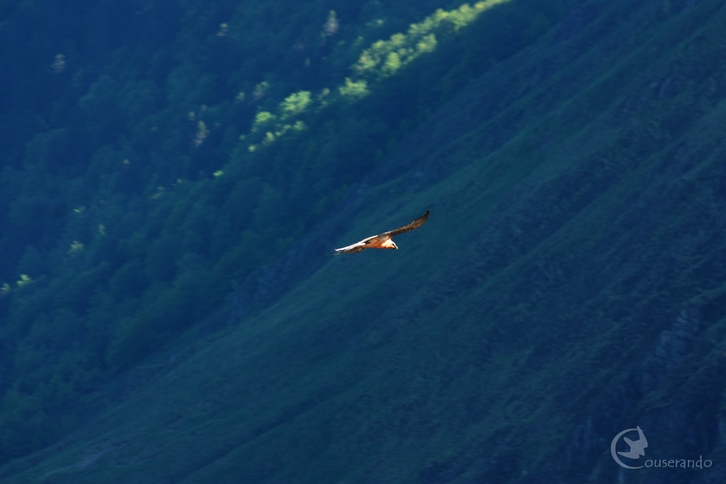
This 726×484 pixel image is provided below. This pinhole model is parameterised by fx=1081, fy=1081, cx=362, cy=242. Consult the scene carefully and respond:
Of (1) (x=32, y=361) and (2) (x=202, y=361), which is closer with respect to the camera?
(2) (x=202, y=361)

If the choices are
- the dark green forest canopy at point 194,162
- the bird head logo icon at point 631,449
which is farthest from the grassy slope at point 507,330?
the dark green forest canopy at point 194,162

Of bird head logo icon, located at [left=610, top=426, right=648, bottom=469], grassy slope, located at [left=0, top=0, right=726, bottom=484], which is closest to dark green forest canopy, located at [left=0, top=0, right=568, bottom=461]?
grassy slope, located at [left=0, top=0, right=726, bottom=484]

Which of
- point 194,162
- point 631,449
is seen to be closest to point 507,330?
point 631,449

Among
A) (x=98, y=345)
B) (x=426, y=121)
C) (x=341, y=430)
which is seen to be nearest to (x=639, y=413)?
(x=341, y=430)

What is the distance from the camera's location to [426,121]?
139 meters

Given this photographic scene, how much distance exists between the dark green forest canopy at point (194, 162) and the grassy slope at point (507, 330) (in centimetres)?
1994

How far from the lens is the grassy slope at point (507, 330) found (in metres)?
73.6

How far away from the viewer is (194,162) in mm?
174625

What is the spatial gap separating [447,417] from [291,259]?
1950 inches

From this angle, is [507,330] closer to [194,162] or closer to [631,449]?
[631,449]

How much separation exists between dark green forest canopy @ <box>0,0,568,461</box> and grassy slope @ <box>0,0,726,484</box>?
65.4 ft

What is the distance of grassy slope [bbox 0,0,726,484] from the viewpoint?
73.6 m

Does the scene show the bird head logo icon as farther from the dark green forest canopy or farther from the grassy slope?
the dark green forest canopy

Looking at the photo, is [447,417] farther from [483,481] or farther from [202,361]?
[202,361]
